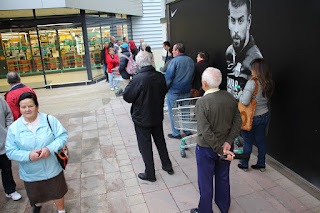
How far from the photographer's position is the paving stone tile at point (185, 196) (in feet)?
11.5

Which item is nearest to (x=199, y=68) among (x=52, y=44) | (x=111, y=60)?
(x=111, y=60)

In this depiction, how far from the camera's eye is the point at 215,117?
2.79 metres

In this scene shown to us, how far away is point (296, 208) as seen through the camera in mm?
3326

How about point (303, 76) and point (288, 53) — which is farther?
point (288, 53)

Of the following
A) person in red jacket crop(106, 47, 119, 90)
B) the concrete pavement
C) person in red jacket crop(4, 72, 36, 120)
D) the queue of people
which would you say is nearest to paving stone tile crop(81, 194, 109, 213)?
the concrete pavement

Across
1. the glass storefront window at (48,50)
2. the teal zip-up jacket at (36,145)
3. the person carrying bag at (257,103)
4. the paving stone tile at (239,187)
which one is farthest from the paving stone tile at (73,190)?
the glass storefront window at (48,50)

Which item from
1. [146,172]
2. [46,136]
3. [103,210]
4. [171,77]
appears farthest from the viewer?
[171,77]

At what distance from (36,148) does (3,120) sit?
1.11 m

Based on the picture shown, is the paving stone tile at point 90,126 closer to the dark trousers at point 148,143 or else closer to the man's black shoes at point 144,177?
the man's black shoes at point 144,177

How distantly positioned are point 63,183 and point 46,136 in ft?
2.44

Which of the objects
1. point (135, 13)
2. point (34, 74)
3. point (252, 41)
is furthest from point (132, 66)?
point (135, 13)

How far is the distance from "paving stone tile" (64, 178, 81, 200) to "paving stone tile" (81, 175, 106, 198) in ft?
0.23

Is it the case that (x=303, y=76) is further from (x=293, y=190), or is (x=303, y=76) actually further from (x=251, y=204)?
(x=251, y=204)

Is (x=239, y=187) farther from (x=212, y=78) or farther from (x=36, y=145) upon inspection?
(x=36, y=145)
